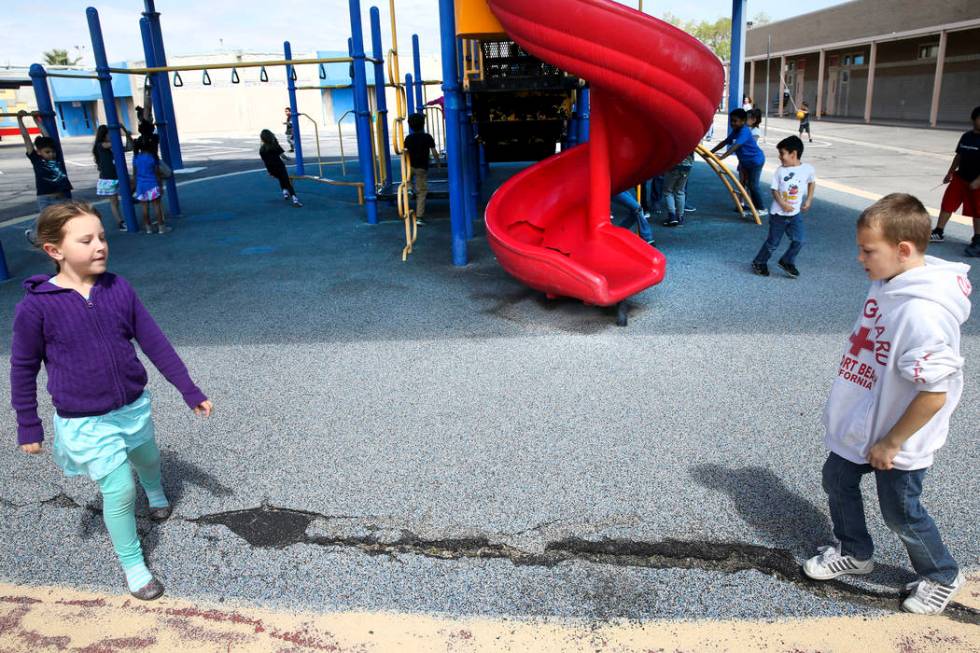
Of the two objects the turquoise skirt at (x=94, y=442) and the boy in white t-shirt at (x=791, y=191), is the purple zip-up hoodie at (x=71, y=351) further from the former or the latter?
the boy in white t-shirt at (x=791, y=191)

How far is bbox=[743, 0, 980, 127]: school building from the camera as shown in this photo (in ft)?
92.2

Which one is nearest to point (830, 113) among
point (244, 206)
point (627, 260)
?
point (244, 206)

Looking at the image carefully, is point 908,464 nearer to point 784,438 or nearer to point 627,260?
point 784,438

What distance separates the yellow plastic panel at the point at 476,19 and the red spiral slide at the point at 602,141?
1112 mm

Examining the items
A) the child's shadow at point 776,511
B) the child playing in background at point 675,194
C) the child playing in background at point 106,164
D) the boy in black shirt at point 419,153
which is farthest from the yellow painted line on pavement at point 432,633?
the child playing in background at point 106,164

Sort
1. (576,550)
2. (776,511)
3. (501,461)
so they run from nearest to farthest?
(576,550)
(776,511)
(501,461)

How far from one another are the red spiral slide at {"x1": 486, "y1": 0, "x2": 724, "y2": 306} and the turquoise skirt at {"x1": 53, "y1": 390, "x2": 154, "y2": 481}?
3.65 meters

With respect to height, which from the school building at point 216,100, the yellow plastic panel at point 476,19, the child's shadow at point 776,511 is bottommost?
the child's shadow at point 776,511

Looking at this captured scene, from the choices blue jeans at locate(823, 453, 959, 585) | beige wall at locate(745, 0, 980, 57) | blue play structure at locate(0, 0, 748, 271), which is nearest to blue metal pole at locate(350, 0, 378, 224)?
blue play structure at locate(0, 0, 748, 271)

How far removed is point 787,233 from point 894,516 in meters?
4.91

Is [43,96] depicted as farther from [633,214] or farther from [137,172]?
[633,214]

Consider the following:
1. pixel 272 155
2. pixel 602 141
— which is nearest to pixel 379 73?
pixel 272 155

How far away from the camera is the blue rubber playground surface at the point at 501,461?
2764 millimetres

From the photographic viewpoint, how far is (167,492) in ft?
11.4
